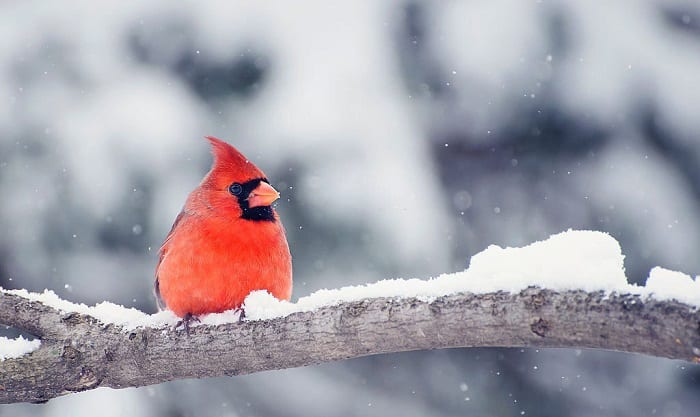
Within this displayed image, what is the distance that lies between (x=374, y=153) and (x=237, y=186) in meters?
1.31

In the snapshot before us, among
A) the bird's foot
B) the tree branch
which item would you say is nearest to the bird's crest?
the bird's foot

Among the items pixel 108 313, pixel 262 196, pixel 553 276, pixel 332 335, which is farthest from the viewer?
pixel 262 196

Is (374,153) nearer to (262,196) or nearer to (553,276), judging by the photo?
(262,196)

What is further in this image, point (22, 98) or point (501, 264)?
point (22, 98)

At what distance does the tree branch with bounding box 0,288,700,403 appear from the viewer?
168 cm

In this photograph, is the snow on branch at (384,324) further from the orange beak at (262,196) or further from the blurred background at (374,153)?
the blurred background at (374,153)

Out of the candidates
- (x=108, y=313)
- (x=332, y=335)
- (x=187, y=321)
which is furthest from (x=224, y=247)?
(x=332, y=335)

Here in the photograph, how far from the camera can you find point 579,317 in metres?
1.74

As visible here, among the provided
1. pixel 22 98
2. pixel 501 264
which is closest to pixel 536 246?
pixel 501 264

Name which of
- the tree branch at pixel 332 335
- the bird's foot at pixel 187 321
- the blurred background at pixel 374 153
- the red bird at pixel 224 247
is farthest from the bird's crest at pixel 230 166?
the blurred background at pixel 374 153

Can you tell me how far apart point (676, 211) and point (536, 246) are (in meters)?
2.44

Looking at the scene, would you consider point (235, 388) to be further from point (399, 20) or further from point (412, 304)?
point (412, 304)

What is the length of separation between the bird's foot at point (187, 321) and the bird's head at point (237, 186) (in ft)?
1.57

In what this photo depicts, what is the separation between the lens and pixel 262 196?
9.95ft
